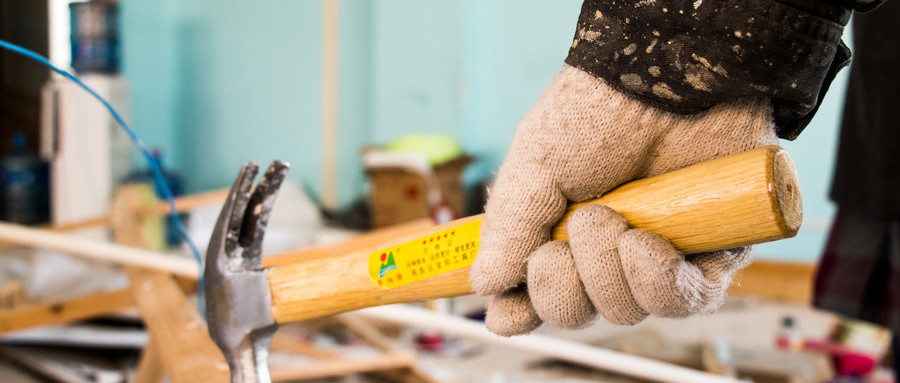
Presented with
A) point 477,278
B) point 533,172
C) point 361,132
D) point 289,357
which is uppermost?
point 533,172

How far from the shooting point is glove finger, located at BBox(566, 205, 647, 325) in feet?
2.16

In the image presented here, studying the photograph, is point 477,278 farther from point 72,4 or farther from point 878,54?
point 72,4

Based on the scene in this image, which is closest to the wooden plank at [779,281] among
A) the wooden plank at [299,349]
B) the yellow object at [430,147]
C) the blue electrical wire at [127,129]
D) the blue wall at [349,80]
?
the blue wall at [349,80]

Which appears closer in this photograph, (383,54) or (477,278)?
(477,278)

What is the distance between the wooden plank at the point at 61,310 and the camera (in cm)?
184

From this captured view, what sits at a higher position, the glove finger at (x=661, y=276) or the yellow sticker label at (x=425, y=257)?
the glove finger at (x=661, y=276)

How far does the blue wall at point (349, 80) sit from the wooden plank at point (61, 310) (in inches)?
84.4

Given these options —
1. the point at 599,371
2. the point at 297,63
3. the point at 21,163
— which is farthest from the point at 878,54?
the point at 21,163

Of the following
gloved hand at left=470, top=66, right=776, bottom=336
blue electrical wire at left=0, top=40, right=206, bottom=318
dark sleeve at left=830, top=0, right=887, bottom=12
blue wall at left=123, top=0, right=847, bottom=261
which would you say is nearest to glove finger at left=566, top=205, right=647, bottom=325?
gloved hand at left=470, top=66, right=776, bottom=336

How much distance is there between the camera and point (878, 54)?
4.99ft

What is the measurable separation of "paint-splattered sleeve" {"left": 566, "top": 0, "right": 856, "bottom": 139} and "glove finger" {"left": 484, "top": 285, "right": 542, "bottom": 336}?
0.85 ft

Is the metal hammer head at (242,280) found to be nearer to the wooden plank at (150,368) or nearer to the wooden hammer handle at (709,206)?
the wooden hammer handle at (709,206)

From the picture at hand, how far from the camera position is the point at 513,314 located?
0.78 meters

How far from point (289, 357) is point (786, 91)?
1869 millimetres
